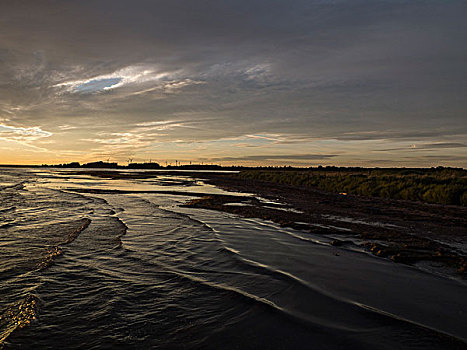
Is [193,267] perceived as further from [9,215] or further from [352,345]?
[9,215]

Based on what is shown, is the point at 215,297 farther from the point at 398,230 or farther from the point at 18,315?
the point at 398,230

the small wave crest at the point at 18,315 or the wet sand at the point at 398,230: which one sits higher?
the small wave crest at the point at 18,315

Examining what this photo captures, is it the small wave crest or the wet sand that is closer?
the small wave crest

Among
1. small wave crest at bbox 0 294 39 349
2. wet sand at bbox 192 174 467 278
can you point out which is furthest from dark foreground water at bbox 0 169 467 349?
wet sand at bbox 192 174 467 278

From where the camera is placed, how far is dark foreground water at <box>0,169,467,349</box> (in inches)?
163

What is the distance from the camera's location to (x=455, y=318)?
15.4ft

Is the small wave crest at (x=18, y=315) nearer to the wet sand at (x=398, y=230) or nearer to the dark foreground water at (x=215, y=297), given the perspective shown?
the dark foreground water at (x=215, y=297)

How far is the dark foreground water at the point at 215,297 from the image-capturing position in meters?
4.15

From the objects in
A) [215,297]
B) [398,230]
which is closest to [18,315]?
[215,297]

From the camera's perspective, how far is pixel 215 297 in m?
5.57

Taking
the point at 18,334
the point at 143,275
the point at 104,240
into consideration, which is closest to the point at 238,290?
the point at 143,275

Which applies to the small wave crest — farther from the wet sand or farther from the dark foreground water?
the wet sand

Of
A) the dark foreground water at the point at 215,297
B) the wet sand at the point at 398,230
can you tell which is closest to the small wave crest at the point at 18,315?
the dark foreground water at the point at 215,297

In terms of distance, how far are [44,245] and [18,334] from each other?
5495mm
